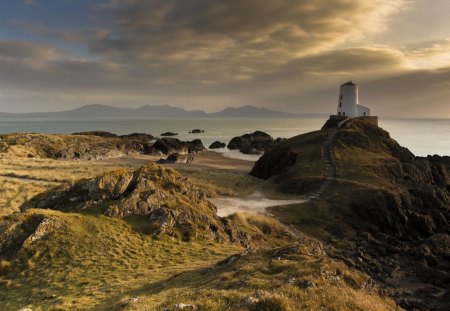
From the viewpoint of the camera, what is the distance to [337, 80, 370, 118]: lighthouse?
98.1 m

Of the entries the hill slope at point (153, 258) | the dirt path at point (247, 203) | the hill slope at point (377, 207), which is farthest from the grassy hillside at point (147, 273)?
the dirt path at point (247, 203)

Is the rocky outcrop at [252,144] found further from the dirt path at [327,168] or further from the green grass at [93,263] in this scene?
the green grass at [93,263]

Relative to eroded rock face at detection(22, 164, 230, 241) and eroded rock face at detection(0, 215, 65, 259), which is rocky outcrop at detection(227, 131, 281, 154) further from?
eroded rock face at detection(0, 215, 65, 259)

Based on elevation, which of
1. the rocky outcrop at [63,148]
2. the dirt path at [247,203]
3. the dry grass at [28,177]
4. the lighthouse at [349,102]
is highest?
the lighthouse at [349,102]

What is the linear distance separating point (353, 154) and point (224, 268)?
60.9 metres

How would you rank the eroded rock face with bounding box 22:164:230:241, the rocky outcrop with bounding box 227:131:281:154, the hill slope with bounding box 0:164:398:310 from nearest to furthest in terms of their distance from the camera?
the hill slope with bounding box 0:164:398:310 < the eroded rock face with bounding box 22:164:230:241 < the rocky outcrop with bounding box 227:131:281:154

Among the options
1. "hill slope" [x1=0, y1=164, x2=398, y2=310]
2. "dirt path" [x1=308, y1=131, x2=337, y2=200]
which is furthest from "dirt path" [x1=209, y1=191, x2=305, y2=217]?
"dirt path" [x1=308, y1=131, x2=337, y2=200]

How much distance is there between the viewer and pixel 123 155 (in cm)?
11919

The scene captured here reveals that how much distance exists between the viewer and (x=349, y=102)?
98.9 metres

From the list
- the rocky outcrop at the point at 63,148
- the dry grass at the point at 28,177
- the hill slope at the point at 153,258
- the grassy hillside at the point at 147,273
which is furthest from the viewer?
the rocky outcrop at the point at 63,148

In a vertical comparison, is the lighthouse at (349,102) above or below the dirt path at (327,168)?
above

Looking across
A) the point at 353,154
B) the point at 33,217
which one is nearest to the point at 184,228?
the point at 33,217

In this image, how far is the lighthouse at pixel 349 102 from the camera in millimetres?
98062

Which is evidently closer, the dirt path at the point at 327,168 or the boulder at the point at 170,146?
the dirt path at the point at 327,168
